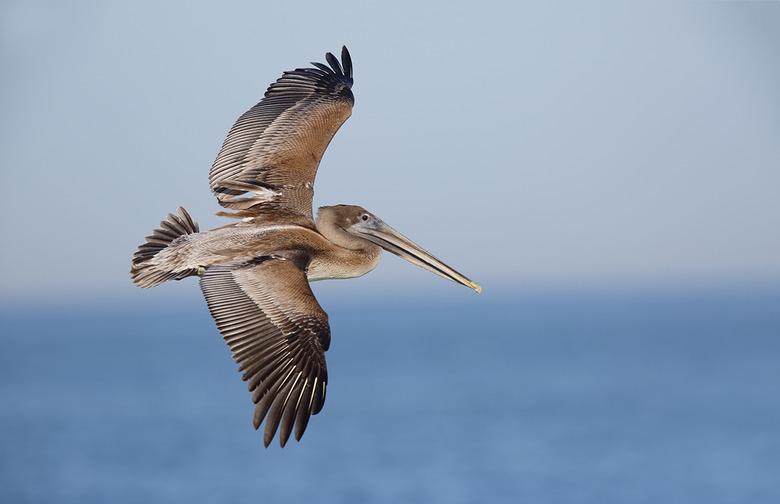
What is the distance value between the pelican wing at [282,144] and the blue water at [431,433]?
54167 mm

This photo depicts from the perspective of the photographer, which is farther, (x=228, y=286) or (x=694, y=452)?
(x=694, y=452)

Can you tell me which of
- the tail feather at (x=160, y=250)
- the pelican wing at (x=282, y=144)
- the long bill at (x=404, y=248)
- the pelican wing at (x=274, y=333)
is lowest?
the pelican wing at (x=274, y=333)

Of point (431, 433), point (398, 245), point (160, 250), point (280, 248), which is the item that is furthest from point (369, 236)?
point (431, 433)

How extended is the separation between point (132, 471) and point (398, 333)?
10605 cm

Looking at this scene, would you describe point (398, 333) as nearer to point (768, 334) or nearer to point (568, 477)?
point (768, 334)

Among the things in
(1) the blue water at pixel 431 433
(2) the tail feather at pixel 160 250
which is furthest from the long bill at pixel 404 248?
(1) the blue water at pixel 431 433

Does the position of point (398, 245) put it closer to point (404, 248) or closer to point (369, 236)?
point (404, 248)

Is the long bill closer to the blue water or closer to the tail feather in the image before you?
the tail feather

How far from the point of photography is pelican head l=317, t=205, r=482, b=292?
794cm

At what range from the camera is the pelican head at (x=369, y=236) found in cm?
794

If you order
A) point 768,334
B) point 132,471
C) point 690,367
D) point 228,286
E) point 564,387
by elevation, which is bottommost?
point 132,471

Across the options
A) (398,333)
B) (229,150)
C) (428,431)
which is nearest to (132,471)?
(428,431)

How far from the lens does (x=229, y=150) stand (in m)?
8.68

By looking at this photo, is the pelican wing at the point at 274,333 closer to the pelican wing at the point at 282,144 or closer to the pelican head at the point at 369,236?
the pelican head at the point at 369,236
